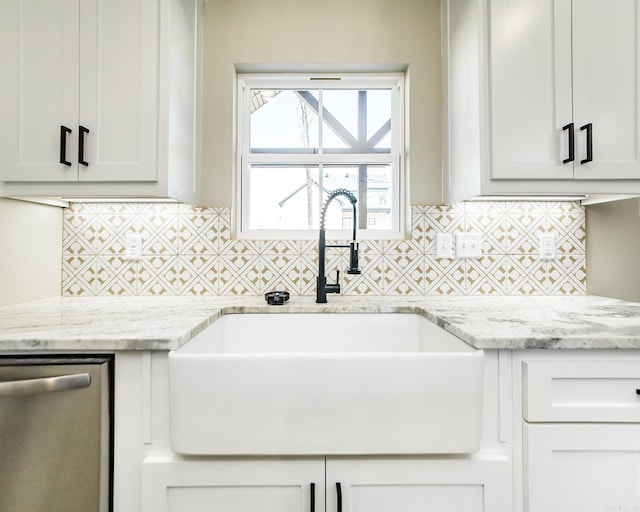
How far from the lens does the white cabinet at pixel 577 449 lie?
0.96 m

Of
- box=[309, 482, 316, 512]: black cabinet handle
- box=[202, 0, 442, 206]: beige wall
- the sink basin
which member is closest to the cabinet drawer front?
the sink basin

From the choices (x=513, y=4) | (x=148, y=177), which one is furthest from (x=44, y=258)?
(x=513, y=4)

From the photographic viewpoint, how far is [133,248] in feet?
5.97

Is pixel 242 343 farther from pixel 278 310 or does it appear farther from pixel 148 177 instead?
pixel 148 177

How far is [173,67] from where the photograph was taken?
4.97 feet

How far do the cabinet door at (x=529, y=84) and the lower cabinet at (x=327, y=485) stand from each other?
1.00 meters

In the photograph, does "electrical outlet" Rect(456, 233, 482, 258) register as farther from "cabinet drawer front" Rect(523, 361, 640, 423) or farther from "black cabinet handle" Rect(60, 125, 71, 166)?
"black cabinet handle" Rect(60, 125, 71, 166)

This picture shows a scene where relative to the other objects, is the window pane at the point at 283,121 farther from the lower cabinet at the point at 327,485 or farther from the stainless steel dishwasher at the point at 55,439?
the lower cabinet at the point at 327,485

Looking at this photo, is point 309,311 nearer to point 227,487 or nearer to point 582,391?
point 227,487

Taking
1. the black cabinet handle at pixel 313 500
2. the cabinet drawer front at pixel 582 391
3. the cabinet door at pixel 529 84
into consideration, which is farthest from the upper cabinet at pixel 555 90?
the black cabinet handle at pixel 313 500

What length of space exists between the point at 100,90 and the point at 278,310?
1.03 m

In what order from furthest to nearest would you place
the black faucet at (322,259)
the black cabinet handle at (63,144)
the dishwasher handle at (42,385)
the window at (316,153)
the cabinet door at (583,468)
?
1. the window at (316,153)
2. the black faucet at (322,259)
3. the black cabinet handle at (63,144)
4. the cabinet door at (583,468)
5. the dishwasher handle at (42,385)

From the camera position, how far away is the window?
198cm

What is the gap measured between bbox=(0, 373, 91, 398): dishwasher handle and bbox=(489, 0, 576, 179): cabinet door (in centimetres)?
141
